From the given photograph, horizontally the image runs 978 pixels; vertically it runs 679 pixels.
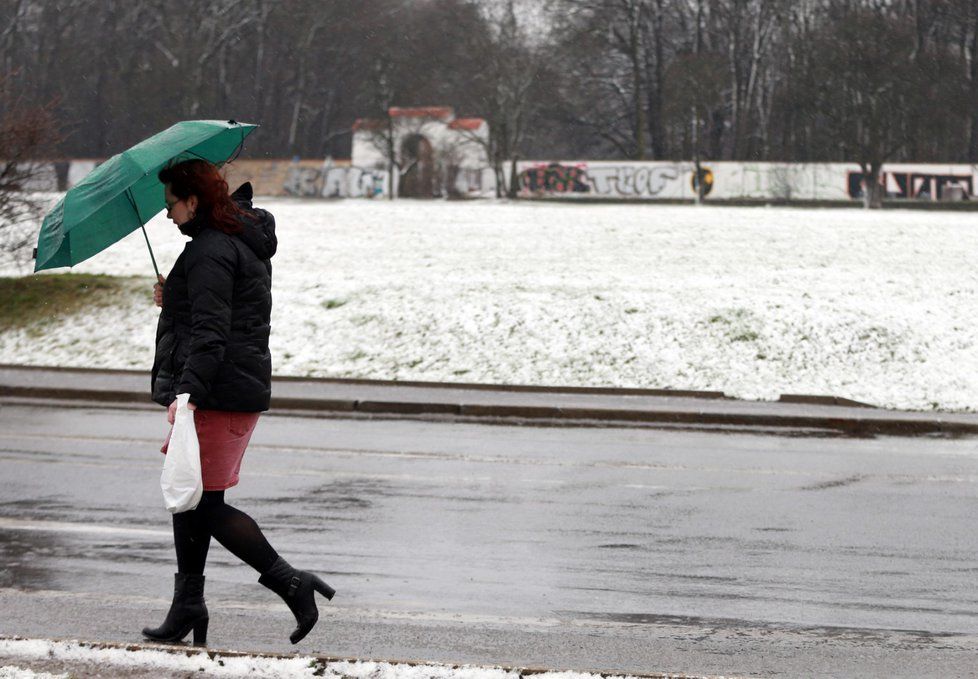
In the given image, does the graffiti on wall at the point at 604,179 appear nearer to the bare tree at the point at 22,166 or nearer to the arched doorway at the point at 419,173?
the arched doorway at the point at 419,173

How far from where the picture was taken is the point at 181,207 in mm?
4926

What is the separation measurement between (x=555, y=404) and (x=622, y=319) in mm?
4167

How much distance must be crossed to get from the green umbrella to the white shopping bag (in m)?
0.63

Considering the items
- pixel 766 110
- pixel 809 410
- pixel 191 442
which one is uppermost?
pixel 766 110

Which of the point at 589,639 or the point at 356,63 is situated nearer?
the point at 589,639

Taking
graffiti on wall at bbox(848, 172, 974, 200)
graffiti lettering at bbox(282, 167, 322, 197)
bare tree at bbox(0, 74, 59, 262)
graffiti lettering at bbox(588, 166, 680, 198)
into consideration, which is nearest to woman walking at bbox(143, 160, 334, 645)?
bare tree at bbox(0, 74, 59, 262)

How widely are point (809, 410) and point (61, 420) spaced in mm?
7672

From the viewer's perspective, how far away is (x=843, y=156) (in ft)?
165

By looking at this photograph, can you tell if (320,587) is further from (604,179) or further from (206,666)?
(604,179)

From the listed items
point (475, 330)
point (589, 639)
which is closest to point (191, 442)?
point (589, 639)

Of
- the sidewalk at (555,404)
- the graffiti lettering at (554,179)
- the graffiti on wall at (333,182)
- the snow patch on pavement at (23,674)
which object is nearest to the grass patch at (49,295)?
the sidewalk at (555,404)

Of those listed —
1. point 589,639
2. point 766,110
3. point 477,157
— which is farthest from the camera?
point 766,110

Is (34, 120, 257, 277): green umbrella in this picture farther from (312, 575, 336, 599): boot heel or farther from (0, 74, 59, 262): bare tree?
(0, 74, 59, 262): bare tree

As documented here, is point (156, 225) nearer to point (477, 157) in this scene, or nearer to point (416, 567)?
point (477, 157)
